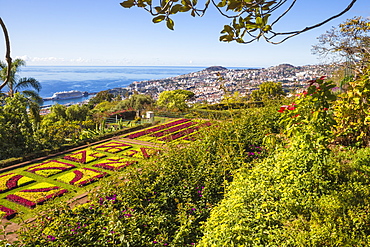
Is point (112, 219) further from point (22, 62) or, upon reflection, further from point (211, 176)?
point (22, 62)

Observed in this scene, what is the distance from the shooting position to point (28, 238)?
2.66m

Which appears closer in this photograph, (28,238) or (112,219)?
(28,238)

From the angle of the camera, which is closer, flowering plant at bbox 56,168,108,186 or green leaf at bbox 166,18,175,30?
green leaf at bbox 166,18,175,30

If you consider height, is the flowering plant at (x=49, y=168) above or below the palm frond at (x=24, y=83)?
below

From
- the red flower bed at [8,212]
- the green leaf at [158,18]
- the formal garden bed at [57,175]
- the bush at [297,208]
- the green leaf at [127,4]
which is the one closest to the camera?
the green leaf at [127,4]

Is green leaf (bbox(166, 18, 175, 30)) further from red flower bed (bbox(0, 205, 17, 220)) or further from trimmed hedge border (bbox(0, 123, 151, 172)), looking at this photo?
trimmed hedge border (bbox(0, 123, 151, 172))

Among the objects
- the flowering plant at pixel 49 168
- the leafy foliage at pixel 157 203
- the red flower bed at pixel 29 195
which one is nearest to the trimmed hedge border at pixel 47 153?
the flowering plant at pixel 49 168

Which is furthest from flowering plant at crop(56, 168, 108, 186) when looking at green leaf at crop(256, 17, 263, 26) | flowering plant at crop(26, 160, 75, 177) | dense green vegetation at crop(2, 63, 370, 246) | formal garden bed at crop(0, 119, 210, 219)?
green leaf at crop(256, 17, 263, 26)

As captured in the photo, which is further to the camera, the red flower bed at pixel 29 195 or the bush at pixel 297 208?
the red flower bed at pixel 29 195

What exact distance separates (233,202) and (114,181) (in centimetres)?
196

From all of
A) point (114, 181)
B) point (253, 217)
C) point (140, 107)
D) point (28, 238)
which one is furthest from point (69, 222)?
point (140, 107)

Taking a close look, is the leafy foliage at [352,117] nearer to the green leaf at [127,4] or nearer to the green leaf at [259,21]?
the green leaf at [259,21]

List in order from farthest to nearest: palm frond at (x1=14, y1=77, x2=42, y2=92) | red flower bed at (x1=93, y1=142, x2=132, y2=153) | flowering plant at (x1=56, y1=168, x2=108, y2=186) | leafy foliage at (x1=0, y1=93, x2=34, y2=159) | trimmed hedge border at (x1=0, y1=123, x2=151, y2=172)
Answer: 1. palm frond at (x1=14, y1=77, x2=42, y2=92)
2. red flower bed at (x1=93, y1=142, x2=132, y2=153)
3. leafy foliage at (x1=0, y1=93, x2=34, y2=159)
4. trimmed hedge border at (x1=0, y1=123, x2=151, y2=172)
5. flowering plant at (x1=56, y1=168, x2=108, y2=186)

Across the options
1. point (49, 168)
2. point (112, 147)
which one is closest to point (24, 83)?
point (112, 147)
